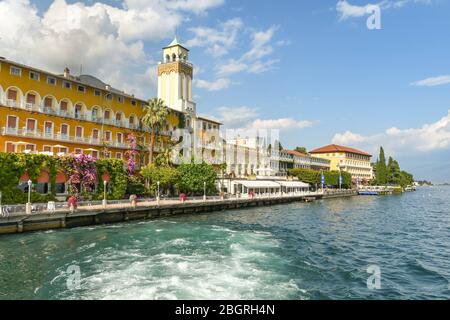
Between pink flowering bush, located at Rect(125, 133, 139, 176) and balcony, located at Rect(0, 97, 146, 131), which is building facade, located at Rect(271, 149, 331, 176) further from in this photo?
balcony, located at Rect(0, 97, 146, 131)

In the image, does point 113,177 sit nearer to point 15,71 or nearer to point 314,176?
point 15,71

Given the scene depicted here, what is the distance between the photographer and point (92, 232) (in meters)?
28.9

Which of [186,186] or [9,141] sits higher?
[9,141]

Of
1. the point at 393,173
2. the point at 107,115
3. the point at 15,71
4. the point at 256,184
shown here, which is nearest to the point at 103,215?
the point at 15,71

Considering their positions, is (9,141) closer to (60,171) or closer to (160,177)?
(60,171)

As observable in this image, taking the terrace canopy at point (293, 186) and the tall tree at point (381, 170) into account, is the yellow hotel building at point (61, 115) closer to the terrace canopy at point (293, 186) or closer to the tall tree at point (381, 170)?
the terrace canopy at point (293, 186)

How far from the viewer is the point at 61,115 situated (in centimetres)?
4447
